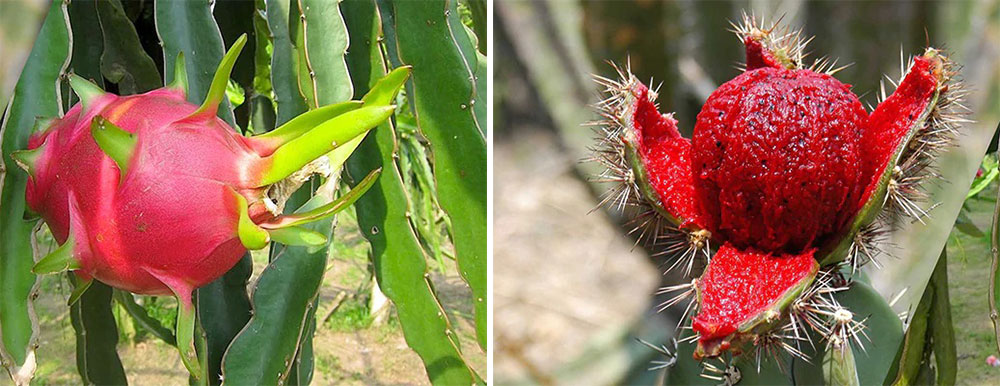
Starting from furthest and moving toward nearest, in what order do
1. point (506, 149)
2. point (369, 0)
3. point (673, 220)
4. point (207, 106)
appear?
1. point (506, 149)
2. point (369, 0)
3. point (673, 220)
4. point (207, 106)

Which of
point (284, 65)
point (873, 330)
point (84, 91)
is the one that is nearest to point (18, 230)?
point (84, 91)

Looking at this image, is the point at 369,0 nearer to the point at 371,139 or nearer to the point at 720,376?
the point at 371,139

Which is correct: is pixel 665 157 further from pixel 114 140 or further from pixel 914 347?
pixel 114 140

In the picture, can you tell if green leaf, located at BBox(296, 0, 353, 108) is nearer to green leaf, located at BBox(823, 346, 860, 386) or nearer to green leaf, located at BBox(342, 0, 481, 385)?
green leaf, located at BBox(342, 0, 481, 385)

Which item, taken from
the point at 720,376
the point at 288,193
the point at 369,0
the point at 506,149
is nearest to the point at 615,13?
the point at 506,149

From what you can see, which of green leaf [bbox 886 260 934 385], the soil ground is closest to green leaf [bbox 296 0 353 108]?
green leaf [bbox 886 260 934 385]

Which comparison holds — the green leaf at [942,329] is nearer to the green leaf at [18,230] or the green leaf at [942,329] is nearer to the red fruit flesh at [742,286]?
the red fruit flesh at [742,286]
